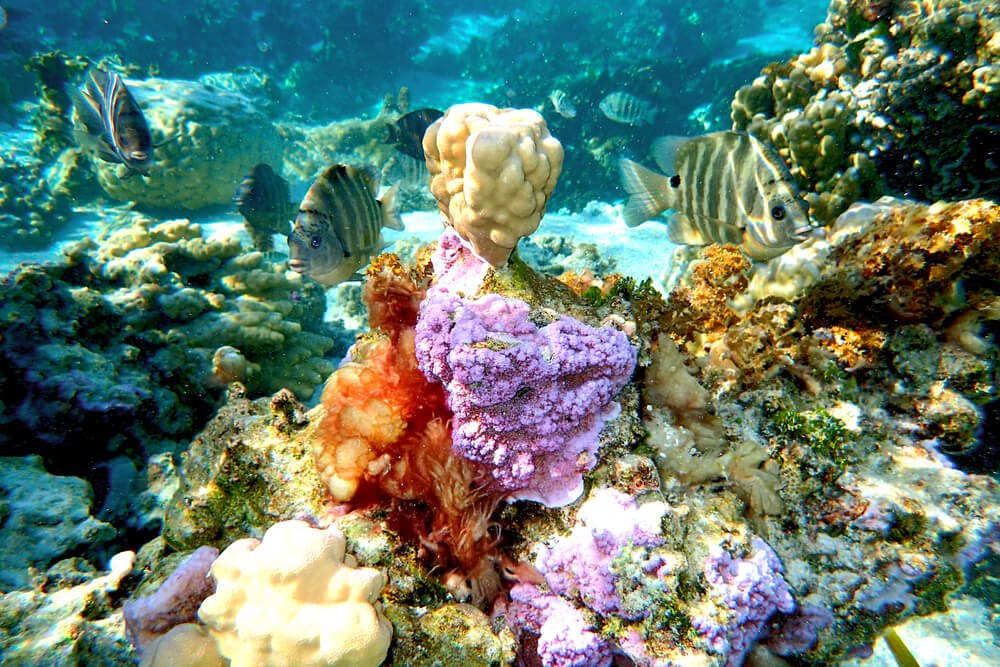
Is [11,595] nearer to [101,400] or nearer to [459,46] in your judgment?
[101,400]

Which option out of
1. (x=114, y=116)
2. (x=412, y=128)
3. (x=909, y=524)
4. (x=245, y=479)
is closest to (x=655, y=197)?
(x=909, y=524)

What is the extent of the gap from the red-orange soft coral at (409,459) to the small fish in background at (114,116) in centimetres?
432

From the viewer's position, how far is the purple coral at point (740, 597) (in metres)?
1.66

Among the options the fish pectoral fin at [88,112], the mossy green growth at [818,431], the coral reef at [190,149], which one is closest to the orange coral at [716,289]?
the mossy green growth at [818,431]

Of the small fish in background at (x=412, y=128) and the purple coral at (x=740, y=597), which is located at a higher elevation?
the small fish in background at (x=412, y=128)

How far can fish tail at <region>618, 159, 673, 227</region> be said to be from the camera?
315 cm

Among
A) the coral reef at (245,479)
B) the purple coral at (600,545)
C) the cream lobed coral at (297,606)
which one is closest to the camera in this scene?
the cream lobed coral at (297,606)

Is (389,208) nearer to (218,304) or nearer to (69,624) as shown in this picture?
(218,304)

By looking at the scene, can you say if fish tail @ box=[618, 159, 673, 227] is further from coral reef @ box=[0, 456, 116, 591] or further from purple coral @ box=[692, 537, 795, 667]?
coral reef @ box=[0, 456, 116, 591]

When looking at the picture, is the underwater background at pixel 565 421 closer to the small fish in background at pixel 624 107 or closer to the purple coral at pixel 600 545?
the purple coral at pixel 600 545

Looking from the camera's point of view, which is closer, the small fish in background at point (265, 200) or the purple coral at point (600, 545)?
the purple coral at point (600, 545)

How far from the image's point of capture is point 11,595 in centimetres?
225

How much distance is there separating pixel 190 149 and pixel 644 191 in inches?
433

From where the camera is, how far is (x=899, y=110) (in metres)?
4.31
